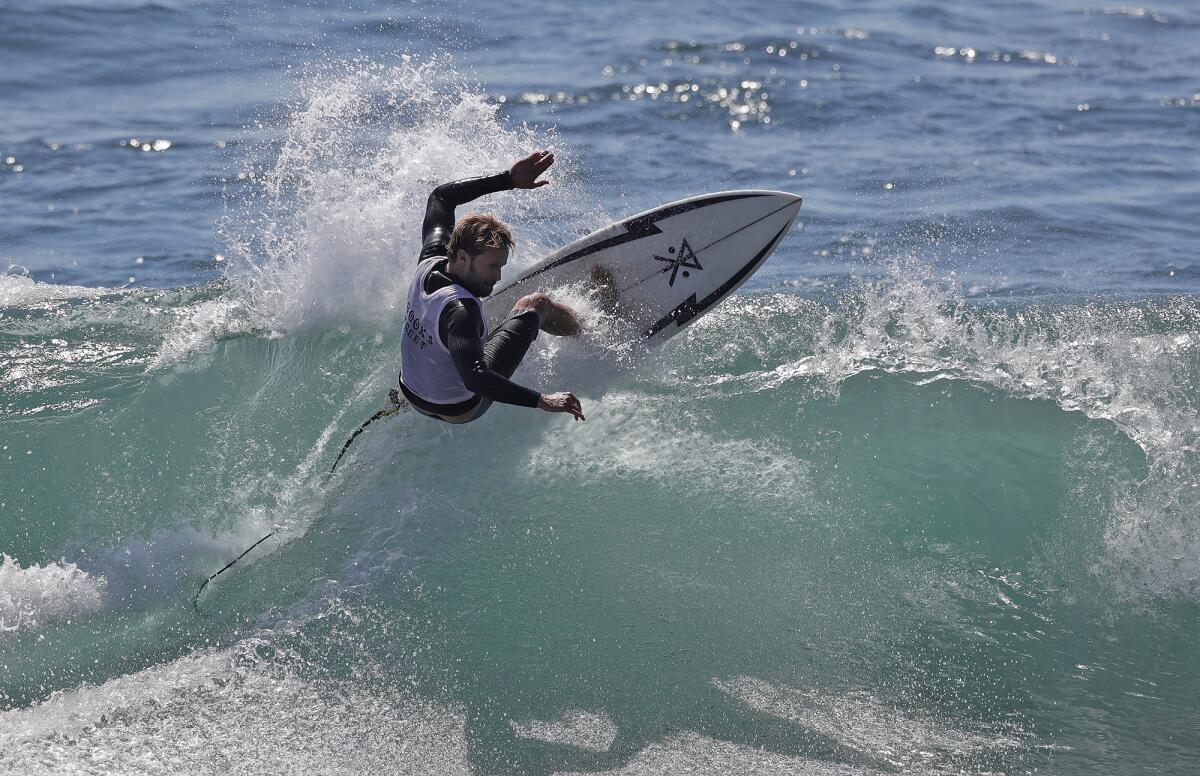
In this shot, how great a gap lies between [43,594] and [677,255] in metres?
4.00

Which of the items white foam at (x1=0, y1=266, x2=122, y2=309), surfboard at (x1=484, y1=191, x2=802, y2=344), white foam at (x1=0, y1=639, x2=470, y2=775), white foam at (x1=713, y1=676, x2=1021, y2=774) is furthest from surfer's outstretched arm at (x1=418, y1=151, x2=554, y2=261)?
white foam at (x1=0, y1=266, x2=122, y2=309)

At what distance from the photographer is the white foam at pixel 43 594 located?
579 centimetres

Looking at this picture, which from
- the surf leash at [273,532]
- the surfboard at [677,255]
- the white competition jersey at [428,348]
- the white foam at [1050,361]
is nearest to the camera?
the white competition jersey at [428,348]

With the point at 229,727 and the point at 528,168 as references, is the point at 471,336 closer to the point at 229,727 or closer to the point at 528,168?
the point at 528,168

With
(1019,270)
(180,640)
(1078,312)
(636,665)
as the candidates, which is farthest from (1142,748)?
(1019,270)

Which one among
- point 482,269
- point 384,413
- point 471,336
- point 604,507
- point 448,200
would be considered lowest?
point 604,507

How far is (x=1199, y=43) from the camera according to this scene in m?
19.1

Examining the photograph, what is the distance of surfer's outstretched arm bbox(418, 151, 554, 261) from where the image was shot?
6.03 meters

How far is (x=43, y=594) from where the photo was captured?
590cm

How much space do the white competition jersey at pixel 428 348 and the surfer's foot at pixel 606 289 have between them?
1471 mm

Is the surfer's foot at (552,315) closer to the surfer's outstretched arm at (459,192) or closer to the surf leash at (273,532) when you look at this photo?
the surfer's outstretched arm at (459,192)

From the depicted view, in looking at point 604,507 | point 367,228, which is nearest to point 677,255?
point 604,507

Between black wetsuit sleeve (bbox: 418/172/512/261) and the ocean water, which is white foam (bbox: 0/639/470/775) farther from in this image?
black wetsuit sleeve (bbox: 418/172/512/261)

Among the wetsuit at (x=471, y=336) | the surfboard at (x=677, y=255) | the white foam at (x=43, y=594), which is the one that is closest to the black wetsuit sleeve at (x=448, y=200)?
the wetsuit at (x=471, y=336)
